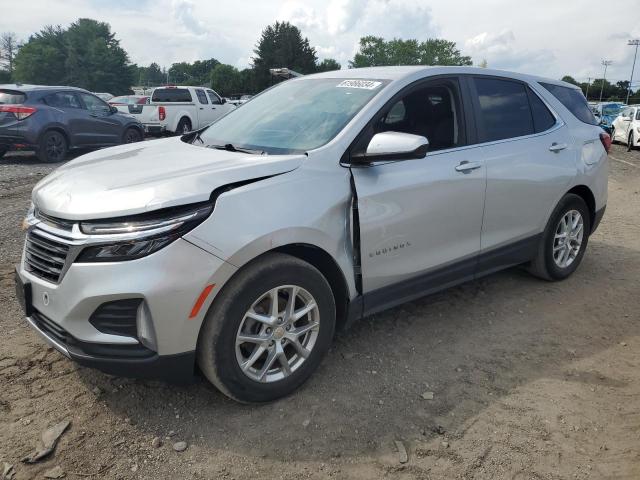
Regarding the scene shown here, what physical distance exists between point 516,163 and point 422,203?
43.6 inches

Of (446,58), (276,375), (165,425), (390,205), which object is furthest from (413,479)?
(446,58)

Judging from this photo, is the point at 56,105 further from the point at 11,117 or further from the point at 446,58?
the point at 446,58

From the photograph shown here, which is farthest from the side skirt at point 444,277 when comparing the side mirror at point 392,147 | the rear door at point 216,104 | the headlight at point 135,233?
the rear door at point 216,104

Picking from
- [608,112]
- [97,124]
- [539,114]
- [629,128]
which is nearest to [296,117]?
[539,114]

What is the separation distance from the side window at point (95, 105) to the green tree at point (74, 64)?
74.9 meters

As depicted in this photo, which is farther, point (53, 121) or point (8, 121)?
point (53, 121)

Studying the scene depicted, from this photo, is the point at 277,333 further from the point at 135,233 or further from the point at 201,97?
the point at 201,97

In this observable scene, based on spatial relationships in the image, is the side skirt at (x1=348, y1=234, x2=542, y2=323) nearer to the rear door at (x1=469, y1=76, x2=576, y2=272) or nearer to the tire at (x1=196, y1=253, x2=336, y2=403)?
the rear door at (x1=469, y1=76, x2=576, y2=272)

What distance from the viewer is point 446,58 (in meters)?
97.2

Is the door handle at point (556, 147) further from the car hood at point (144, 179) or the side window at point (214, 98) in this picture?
the side window at point (214, 98)

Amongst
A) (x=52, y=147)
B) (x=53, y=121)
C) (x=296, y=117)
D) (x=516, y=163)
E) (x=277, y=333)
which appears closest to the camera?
(x=277, y=333)

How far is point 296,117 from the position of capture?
3.48 metres

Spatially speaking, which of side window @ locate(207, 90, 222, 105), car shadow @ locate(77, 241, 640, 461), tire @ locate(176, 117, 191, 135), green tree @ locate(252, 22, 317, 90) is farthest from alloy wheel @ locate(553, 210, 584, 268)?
green tree @ locate(252, 22, 317, 90)

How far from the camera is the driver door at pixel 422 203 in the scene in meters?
3.16
